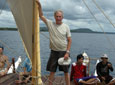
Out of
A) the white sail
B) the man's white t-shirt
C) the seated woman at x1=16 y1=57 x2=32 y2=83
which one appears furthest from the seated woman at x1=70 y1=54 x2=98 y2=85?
the white sail

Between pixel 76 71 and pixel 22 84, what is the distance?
6.13 ft

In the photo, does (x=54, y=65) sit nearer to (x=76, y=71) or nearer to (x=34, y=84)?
(x=34, y=84)

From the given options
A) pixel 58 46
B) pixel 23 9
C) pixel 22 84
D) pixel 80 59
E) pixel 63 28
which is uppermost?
pixel 23 9

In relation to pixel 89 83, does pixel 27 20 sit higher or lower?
higher

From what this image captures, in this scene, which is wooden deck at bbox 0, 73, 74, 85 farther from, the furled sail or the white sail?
the white sail

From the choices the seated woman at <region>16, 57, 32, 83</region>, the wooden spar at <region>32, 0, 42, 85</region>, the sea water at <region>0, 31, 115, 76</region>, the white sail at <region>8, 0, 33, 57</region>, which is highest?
the white sail at <region>8, 0, 33, 57</region>

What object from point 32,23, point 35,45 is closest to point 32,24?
point 32,23

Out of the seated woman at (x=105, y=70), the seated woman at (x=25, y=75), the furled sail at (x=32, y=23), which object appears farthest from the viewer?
the seated woman at (x=25, y=75)

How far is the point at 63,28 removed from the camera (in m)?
3.88

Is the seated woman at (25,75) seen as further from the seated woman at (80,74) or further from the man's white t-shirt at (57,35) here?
the man's white t-shirt at (57,35)

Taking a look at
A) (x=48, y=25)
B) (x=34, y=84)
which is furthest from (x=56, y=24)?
(x=34, y=84)

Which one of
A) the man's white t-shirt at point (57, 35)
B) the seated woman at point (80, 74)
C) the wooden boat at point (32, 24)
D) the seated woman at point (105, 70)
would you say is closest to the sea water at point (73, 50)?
the man's white t-shirt at point (57, 35)

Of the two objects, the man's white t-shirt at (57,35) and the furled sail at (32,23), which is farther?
the man's white t-shirt at (57,35)

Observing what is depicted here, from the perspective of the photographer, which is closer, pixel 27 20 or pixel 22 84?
pixel 27 20
